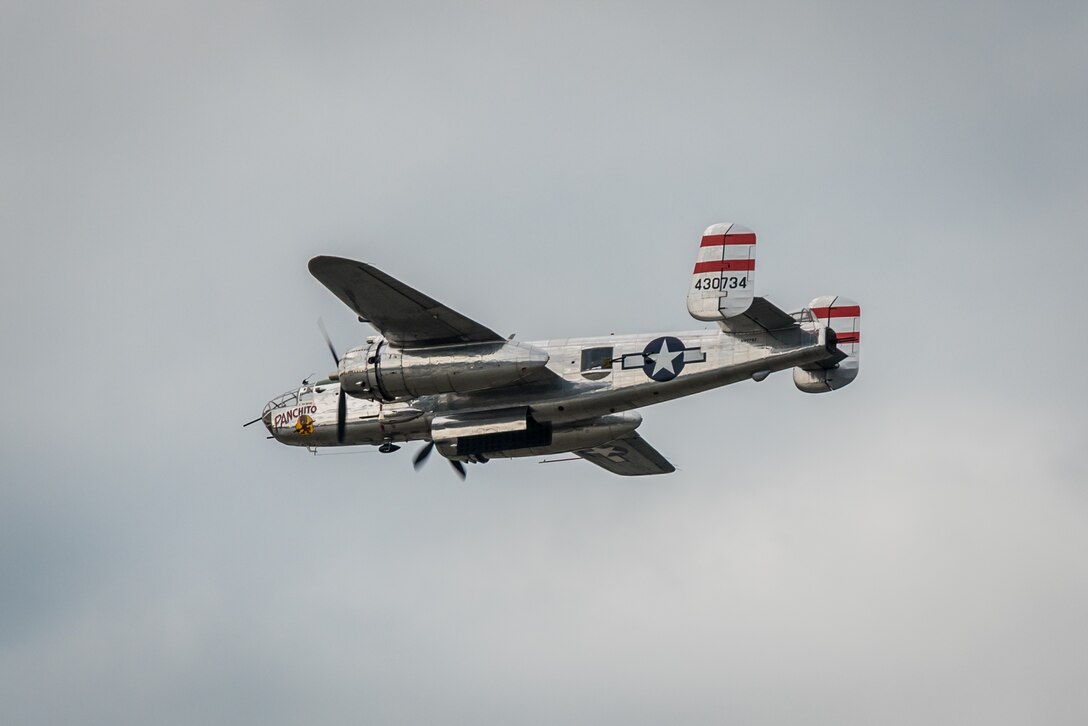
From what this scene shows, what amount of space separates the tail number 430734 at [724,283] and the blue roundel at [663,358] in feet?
8.52

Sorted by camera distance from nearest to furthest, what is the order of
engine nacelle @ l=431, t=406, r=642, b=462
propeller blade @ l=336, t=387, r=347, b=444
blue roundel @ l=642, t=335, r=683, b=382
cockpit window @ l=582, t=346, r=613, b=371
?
1. blue roundel @ l=642, t=335, r=683, b=382
2. cockpit window @ l=582, t=346, r=613, b=371
3. engine nacelle @ l=431, t=406, r=642, b=462
4. propeller blade @ l=336, t=387, r=347, b=444

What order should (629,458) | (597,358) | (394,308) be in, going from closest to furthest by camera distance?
(394,308), (597,358), (629,458)

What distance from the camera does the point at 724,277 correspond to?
4116cm

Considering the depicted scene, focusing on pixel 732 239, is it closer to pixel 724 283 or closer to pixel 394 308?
pixel 724 283

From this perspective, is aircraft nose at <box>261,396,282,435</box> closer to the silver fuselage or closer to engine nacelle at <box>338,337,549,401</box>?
the silver fuselage

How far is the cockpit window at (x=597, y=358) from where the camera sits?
4431 cm

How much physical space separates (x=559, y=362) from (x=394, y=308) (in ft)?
16.2

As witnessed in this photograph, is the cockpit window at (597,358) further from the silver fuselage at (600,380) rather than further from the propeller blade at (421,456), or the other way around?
the propeller blade at (421,456)

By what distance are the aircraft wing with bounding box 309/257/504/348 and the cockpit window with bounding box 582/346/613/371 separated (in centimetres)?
252

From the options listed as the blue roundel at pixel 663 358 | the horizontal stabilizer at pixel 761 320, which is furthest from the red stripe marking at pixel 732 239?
the blue roundel at pixel 663 358

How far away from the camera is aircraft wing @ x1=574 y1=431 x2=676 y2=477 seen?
164ft

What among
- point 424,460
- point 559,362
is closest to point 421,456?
point 424,460

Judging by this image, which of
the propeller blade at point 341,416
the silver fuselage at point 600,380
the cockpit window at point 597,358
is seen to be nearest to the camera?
the silver fuselage at point 600,380

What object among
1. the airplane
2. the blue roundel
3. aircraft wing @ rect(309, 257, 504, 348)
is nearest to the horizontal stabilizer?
the airplane
